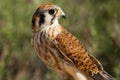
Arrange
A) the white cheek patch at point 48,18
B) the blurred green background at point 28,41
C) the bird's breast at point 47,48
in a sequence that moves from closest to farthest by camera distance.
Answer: the bird's breast at point 47,48
the white cheek patch at point 48,18
the blurred green background at point 28,41

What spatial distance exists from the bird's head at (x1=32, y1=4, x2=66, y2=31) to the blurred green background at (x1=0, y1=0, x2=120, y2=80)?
223 cm

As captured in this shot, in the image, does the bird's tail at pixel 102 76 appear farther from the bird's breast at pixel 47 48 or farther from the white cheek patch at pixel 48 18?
the white cheek patch at pixel 48 18

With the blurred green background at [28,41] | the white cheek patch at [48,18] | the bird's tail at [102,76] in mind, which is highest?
the white cheek patch at [48,18]

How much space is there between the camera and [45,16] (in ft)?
17.4

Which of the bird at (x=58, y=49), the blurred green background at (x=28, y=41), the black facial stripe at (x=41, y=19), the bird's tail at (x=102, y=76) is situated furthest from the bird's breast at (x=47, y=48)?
the blurred green background at (x=28, y=41)

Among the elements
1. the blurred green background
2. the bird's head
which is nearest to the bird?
the bird's head

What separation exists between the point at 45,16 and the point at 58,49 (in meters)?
0.33

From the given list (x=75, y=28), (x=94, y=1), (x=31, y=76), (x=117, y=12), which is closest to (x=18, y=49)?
(x=31, y=76)

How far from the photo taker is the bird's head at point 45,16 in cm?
525

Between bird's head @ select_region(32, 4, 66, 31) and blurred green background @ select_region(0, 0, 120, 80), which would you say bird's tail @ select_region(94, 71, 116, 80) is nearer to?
bird's head @ select_region(32, 4, 66, 31)

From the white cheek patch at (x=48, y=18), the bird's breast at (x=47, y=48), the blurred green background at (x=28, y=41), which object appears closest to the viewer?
the bird's breast at (x=47, y=48)

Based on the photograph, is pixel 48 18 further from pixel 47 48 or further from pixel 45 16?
pixel 47 48

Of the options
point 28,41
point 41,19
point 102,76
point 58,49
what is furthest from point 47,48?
point 28,41

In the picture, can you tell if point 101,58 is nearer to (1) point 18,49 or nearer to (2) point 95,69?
(1) point 18,49
